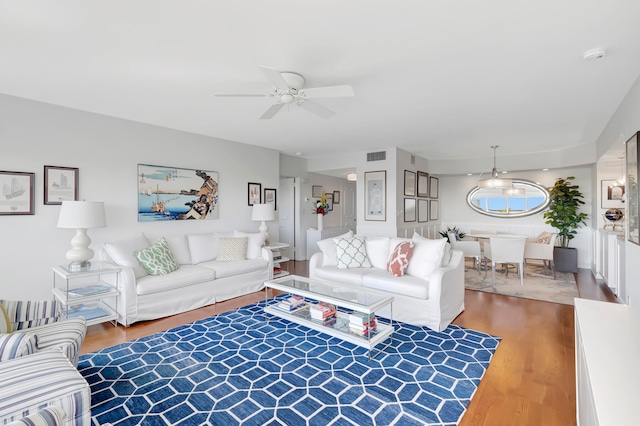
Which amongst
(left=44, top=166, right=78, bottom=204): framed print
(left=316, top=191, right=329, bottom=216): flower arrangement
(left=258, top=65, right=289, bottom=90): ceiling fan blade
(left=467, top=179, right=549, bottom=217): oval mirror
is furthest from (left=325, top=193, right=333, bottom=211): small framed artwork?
A: (left=258, top=65, right=289, bottom=90): ceiling fan blade

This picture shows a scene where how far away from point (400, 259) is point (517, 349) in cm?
140

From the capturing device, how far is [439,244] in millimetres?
3617

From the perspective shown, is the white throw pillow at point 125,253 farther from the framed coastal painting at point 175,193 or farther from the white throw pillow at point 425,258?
the white throw pillow at point 425,258

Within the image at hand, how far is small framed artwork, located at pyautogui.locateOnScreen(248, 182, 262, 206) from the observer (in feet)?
18.8

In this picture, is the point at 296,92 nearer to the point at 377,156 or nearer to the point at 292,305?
the point at 292,305

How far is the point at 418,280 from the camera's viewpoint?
11.5 ft

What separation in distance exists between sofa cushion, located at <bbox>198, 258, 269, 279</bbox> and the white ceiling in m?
1.99

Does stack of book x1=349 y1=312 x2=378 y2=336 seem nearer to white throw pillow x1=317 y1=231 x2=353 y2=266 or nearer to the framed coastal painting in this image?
white throw pillow x1=317 y1=231 x2=353 y2=266

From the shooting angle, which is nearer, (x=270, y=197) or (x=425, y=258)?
(x=425, y=258)

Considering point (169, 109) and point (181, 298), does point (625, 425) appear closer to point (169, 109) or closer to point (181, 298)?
point (181, 298)

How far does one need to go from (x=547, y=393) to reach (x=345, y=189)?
7.12 m

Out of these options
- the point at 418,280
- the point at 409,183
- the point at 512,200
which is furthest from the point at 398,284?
the point at 512,200

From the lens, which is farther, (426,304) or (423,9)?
(426,304)

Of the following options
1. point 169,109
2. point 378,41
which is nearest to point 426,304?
point 378,41
